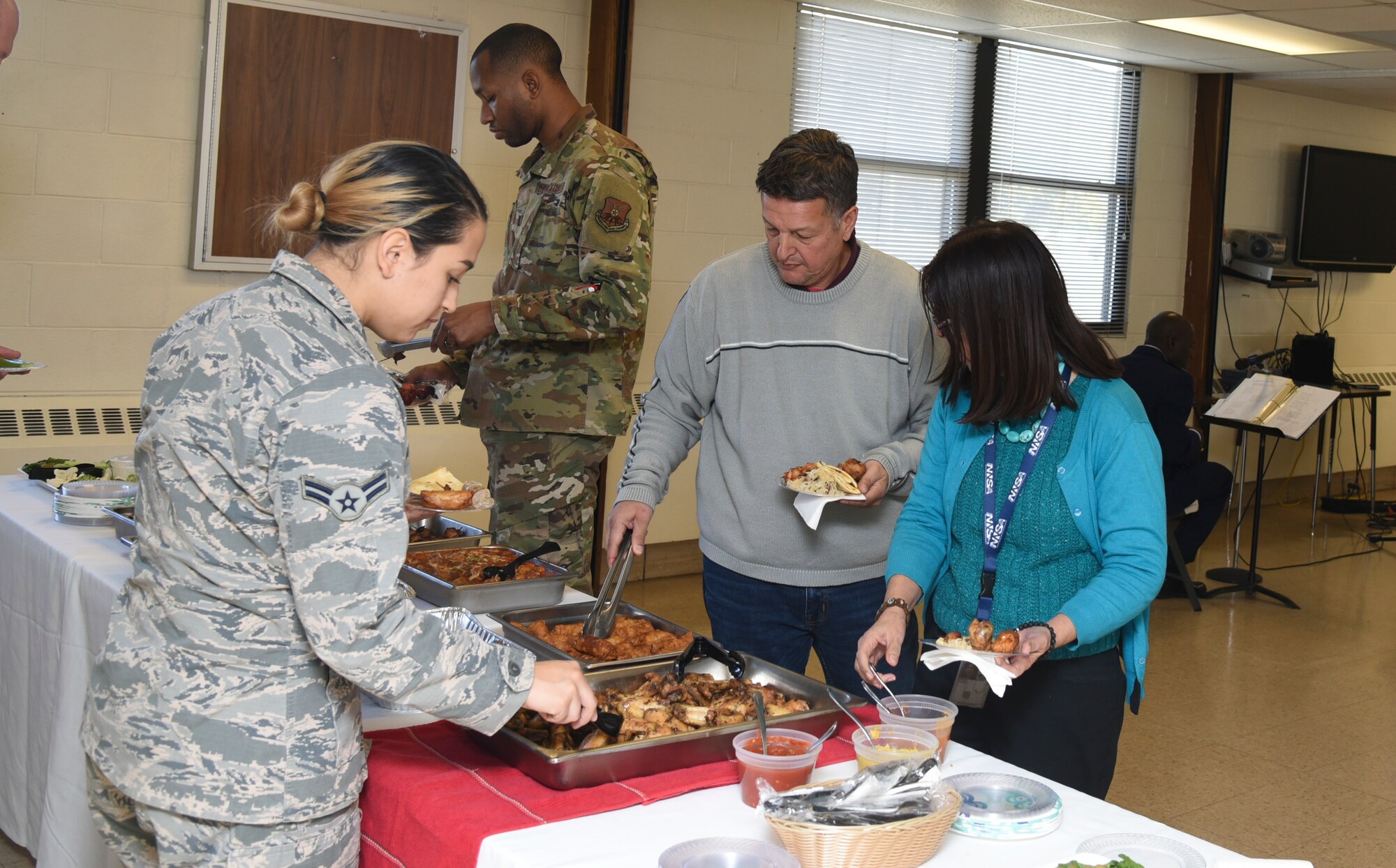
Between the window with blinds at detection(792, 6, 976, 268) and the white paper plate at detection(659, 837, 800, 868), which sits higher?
the window with blinds at detection(792, 6, 976, 268)

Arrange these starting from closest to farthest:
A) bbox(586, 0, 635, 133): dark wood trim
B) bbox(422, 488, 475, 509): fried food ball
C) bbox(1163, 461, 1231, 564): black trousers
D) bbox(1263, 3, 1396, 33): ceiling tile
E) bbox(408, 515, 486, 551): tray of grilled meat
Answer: bbox(408, 515, 486, 551): tray of grilled meat, bbox(422, 488, 475, 509): fried food ball, bbox(586, 0, 635, 133): dark wood trim, bbox(1263, 3, 1396, 33): ceiling tile, bbox(1163, 461, 1231, 564): black trousers

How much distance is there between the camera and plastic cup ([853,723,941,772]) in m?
1.42

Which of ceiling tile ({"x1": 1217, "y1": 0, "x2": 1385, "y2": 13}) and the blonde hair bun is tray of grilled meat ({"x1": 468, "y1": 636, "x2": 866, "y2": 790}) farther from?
ceiling tile ({"x1": 1217, "y1": 0, "x2": 1385, "y2": 13})

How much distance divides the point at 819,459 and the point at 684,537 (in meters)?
3.20

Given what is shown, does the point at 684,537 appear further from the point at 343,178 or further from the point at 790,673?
the point at 343,178

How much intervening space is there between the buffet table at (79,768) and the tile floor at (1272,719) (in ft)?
1.31

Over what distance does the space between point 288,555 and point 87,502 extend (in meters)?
1.70

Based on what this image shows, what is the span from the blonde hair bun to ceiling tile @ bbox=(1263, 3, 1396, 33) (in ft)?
17.1

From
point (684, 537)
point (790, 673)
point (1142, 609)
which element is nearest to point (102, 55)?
point (684, 537)

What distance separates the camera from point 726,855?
125 centimetres

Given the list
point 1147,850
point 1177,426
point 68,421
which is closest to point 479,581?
point 1147,850

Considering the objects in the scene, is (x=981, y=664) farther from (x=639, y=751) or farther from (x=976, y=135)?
(x=976, y=135)

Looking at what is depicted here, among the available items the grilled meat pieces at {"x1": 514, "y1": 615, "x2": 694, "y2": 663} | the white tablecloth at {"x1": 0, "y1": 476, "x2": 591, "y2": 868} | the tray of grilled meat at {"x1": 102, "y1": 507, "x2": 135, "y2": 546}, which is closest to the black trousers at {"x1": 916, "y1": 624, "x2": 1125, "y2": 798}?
the grilled meat pieces at {"x1": 514, "y1": 615, "x2": 694, "y2": 663}

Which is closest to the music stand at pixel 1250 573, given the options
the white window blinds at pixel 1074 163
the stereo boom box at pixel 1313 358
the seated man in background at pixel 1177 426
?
the seated man in background at pixel 1177 426
